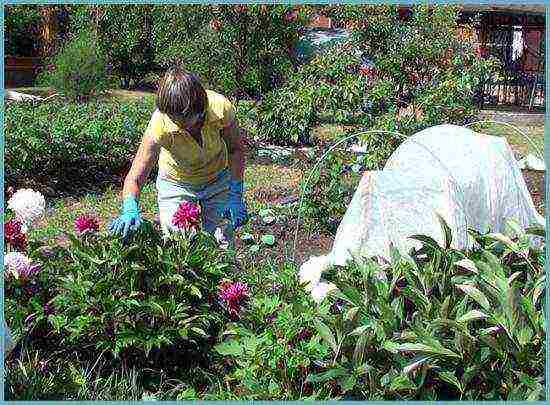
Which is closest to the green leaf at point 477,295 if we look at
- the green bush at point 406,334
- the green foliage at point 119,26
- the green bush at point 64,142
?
the green bush at point 406,334

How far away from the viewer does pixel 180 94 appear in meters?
3.85

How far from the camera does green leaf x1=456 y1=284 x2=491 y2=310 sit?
9.92 ft

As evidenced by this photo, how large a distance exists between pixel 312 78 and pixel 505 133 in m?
3.67

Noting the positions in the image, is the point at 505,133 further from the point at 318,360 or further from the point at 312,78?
the point at 318,360

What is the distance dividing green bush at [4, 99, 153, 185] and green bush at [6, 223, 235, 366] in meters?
4.26

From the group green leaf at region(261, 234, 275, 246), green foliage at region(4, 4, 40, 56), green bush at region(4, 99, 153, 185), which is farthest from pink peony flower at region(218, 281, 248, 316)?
green foliage at region(4, 4, 40, 56)

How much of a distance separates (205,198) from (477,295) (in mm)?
1918

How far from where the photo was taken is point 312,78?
32.1 feet

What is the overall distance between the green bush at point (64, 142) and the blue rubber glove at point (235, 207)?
146 inches

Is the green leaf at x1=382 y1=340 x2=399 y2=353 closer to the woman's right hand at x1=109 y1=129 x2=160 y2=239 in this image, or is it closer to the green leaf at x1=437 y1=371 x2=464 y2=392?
the green leaf at x1=437 y1=371 x2=464 y2=392

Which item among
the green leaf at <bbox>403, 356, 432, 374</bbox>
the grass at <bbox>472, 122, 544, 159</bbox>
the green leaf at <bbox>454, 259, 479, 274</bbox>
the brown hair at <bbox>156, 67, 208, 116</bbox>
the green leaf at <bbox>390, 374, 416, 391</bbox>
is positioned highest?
the brown hair at <bbox>156, 67, 208, 116</bbox>

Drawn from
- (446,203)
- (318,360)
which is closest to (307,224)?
(446,203)

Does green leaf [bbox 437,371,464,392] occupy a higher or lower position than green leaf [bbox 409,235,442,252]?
lower

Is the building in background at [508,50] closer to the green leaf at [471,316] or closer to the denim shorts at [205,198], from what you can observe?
the denim shorts at [205,198]
